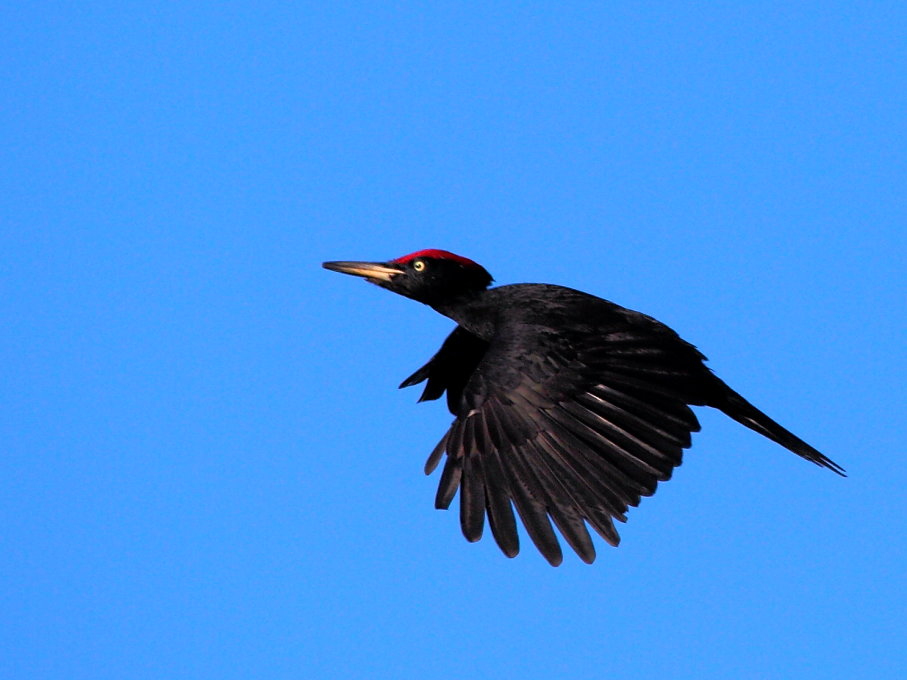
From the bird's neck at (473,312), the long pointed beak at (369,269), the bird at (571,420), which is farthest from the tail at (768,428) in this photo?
the long pointed beak at (369,269)

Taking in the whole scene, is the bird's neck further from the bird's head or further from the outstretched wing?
the outstretched wing

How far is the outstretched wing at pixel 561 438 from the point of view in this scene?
17.8 ft

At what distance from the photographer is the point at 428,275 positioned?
7.12 metres

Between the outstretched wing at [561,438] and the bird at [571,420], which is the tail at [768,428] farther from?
the outstretched wing at [561,438]

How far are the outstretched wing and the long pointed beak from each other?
4.04 feet

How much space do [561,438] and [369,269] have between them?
206 cm

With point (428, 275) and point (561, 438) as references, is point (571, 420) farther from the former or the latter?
point (428, 275)

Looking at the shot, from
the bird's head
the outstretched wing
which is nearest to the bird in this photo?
the outstretched wing

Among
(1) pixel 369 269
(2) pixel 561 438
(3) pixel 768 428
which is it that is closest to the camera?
(2) pixel 561 438

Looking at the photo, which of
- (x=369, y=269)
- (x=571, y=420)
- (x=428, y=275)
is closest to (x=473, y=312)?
(x=428, y=275)

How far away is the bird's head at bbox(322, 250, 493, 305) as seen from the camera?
23.2ft

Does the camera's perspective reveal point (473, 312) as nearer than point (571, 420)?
No

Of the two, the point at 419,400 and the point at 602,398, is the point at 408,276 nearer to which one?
the point at 419,400

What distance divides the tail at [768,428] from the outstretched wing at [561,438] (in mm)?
536
